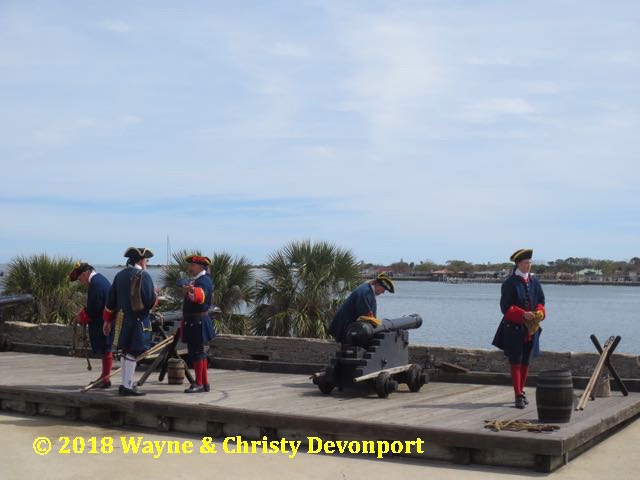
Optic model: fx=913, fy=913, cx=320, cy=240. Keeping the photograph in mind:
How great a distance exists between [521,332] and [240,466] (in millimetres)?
3513

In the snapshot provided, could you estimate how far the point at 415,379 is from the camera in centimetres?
1102

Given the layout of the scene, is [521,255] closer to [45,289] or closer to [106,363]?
[106,363]

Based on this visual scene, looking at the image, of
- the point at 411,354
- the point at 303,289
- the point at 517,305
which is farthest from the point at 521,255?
the point at 303,289

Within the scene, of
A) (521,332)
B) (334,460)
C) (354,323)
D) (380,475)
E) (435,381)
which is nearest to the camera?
(380,475)

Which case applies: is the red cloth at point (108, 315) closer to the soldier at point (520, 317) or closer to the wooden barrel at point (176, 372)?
the wooden barrel at point (176, 372)

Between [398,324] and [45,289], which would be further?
[45,289]

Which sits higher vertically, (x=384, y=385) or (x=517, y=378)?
(x=517, y=378)

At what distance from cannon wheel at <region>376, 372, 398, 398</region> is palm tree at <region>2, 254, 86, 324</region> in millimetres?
10630

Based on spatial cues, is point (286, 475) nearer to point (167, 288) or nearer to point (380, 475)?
point (380, 475)

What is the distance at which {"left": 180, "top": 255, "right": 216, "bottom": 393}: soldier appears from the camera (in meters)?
10.6

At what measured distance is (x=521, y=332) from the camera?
31.7ft

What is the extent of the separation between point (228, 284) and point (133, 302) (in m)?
7.78

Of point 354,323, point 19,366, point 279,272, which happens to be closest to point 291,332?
point 279,272

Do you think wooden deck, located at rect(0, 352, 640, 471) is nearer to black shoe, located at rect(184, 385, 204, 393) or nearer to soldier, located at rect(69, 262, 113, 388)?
black shoe, located at rect(184, 385, 204, 393)
